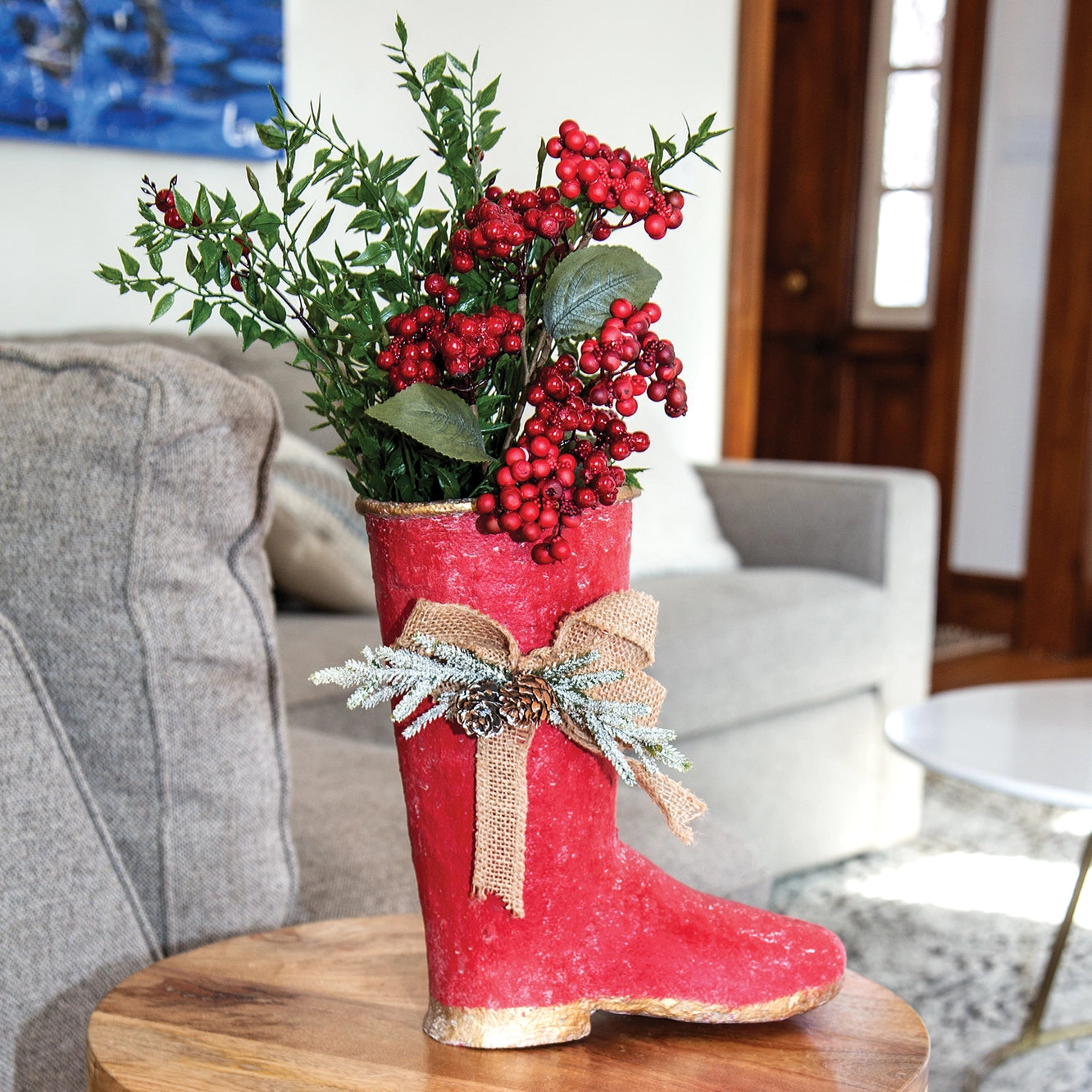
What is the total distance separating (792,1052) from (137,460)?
46cm

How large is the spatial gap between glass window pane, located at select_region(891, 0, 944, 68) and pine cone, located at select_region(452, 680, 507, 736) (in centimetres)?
429

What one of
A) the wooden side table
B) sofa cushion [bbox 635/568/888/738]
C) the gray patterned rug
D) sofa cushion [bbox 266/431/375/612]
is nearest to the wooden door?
the gray patterned rug

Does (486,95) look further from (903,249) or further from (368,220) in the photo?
(903,249)

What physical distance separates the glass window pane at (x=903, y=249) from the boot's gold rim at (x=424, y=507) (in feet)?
13.7

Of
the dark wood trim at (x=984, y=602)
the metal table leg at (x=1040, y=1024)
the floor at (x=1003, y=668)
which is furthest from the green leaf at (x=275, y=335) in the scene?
the dark wood trim at (x=984, y=602)

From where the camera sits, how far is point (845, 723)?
227 cm

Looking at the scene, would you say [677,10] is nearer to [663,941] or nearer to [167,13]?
[167,13]

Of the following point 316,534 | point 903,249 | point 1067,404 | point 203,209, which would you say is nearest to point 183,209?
point 203,209

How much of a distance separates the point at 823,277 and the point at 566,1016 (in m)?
4.40

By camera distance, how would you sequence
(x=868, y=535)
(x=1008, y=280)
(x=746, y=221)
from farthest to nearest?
(x=1008, y=280)
(x=746, y=221)
(x=868, y=535)

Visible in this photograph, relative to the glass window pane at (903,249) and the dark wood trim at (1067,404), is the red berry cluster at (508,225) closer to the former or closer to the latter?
the dark wood trim at (1067,404)

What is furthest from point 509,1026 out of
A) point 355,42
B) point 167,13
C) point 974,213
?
point 974,213

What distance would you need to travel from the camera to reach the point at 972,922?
199cm

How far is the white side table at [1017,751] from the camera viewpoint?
1.39 m
